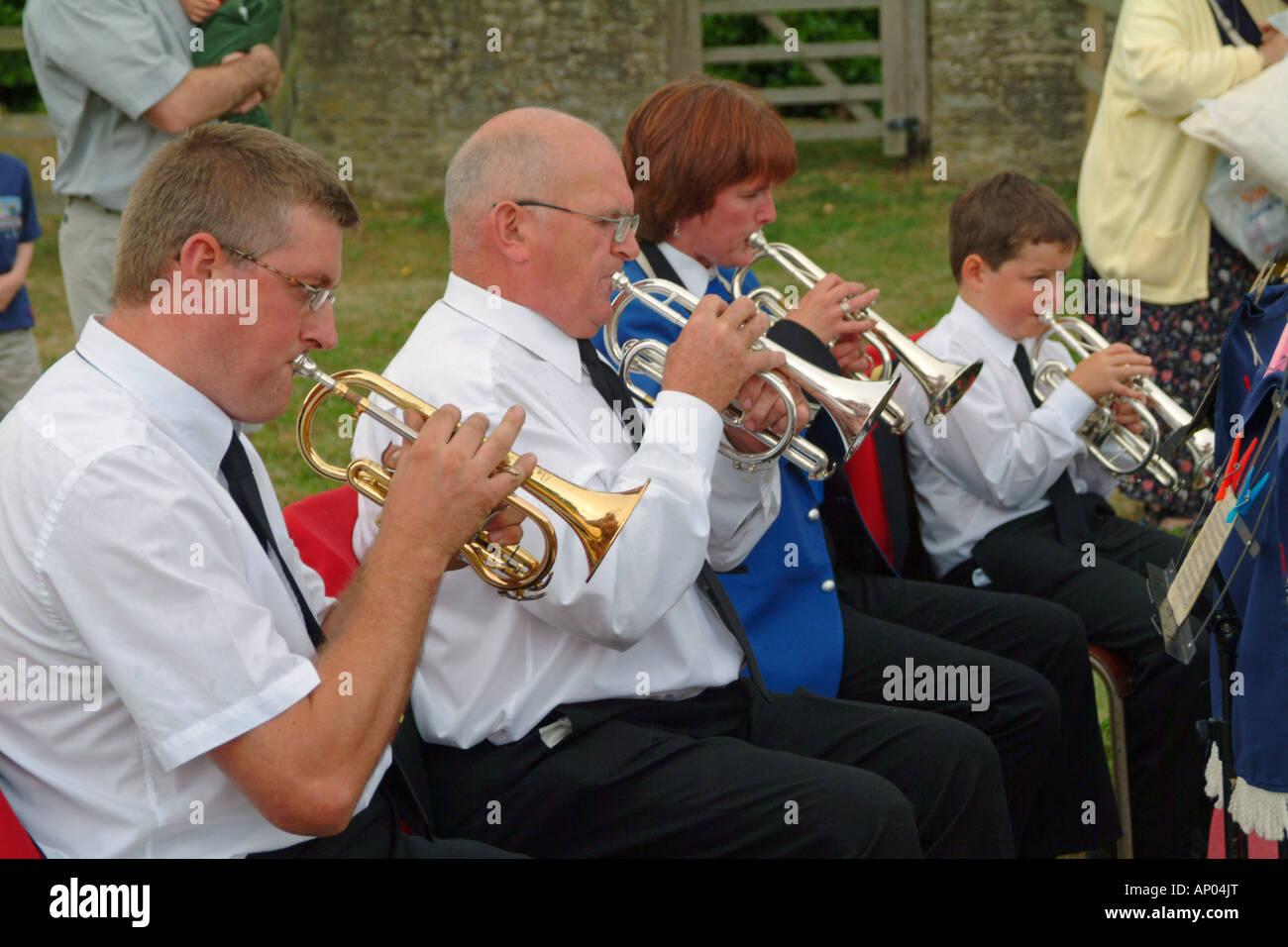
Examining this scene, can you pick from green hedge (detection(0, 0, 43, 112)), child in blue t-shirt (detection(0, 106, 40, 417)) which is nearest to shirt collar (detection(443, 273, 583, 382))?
child in blue t-shirt (detection(0, 106, 40, 417))

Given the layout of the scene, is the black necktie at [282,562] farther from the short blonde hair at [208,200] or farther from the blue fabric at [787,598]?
the blue fabric at [787,598]

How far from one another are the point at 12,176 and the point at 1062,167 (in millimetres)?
9368

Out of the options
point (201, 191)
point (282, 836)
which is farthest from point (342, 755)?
point (201, 191)

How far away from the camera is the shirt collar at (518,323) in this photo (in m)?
2.61

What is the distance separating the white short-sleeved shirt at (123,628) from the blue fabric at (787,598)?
127cm

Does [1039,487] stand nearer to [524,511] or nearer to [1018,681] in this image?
[1018,681]

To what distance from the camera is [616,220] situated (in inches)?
106

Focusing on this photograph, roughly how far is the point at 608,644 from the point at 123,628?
2.75 feet

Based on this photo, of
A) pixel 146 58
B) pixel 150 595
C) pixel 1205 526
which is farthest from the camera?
pixel 146 58

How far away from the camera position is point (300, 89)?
12820mm

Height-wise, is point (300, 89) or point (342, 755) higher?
point (342, 755)

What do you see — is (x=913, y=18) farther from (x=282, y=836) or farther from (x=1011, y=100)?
(x=282, y=836)

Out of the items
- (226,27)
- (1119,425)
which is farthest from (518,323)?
(226,27)

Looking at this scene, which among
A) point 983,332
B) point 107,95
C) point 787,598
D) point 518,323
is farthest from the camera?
point 107,95
